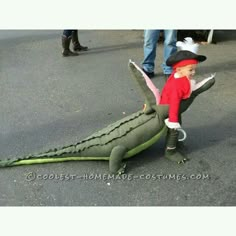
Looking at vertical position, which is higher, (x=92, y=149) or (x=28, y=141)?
(x=92, y=149)

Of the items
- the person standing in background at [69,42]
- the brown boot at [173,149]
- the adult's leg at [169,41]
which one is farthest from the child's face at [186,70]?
the person standing in background at [69,42]

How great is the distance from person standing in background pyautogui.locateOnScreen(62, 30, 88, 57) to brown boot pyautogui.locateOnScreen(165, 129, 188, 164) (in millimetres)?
2693

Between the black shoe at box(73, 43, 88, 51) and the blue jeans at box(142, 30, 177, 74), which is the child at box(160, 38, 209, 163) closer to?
the blue jeans at box(142, 30, 177, 74)

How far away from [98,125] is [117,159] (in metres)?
0.77

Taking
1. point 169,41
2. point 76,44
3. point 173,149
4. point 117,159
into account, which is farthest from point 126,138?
point 76,44

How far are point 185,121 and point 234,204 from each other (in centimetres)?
111

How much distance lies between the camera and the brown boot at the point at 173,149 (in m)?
2.67

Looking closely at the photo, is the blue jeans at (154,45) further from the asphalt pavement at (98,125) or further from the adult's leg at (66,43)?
the adult's leg at (66,43)

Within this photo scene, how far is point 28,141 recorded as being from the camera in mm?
3076

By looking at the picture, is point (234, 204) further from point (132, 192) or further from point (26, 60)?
point (26, 60)

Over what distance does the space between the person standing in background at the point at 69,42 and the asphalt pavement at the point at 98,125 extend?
130mm

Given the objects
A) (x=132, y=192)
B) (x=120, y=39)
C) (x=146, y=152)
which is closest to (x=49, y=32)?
(x=120, y=39)

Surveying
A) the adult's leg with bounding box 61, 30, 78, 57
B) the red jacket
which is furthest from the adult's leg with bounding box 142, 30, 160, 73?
A: the red jacket

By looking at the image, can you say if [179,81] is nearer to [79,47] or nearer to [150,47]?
[150,47]
